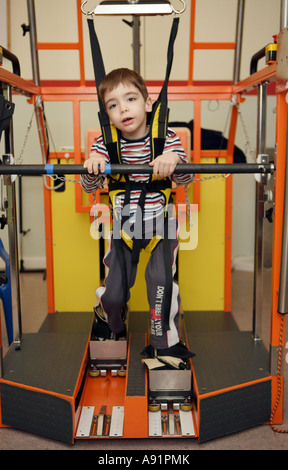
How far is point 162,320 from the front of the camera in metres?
2.36

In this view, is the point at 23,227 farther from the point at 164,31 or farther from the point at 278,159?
the point at 278,159

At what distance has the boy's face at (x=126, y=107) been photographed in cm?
213

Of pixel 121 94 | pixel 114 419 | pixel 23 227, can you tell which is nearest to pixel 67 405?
pixel 114 419

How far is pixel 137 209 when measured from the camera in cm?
229

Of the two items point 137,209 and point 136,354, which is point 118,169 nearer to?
point 137,209

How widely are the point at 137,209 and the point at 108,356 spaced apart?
0.94 metres

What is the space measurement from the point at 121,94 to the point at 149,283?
95 cm

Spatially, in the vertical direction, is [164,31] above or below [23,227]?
above

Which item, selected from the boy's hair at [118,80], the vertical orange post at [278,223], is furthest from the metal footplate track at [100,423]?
the boy's hair at [118,80]

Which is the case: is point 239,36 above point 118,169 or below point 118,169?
above

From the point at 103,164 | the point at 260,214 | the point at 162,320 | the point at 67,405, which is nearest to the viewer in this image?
the point at 103,164

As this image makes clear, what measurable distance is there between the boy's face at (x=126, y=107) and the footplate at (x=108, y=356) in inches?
48.5

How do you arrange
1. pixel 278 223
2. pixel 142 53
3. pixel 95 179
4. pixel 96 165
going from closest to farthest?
1. pixel 96 165
2. pixel 278 223
3. pixel 95 179
4. pixel 142 53

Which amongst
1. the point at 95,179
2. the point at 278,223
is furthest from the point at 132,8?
the point at 278,223
